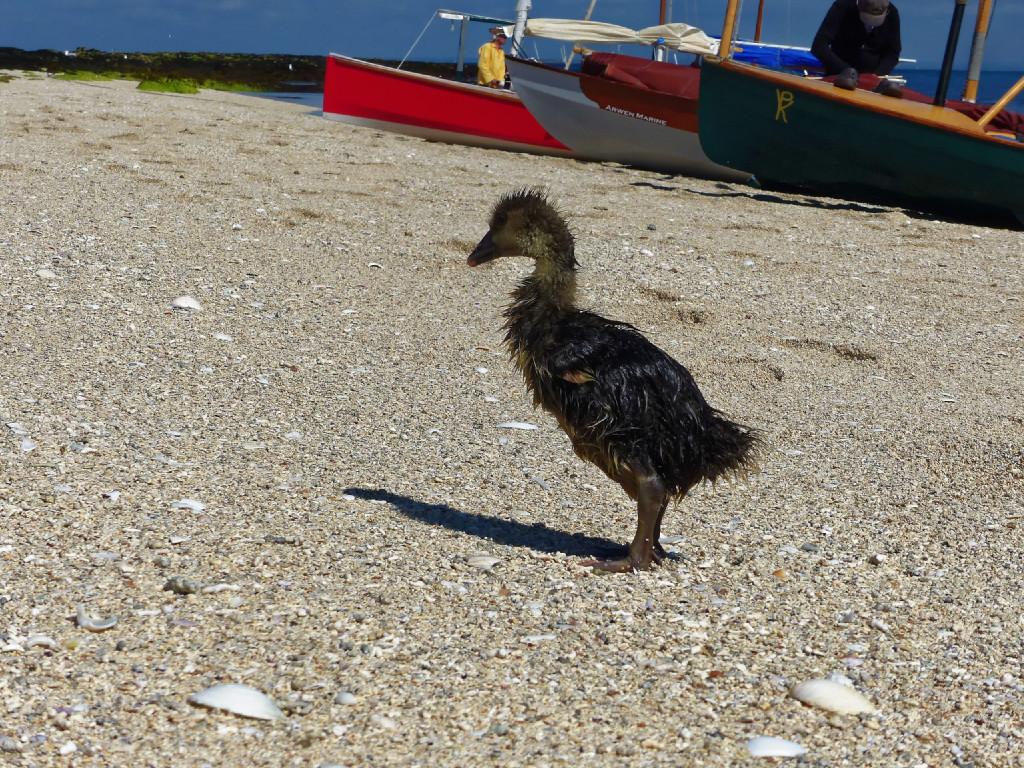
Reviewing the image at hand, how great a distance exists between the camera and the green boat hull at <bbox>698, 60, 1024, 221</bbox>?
12.9 metres

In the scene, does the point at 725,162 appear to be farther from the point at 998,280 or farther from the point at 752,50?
the point at 752,50

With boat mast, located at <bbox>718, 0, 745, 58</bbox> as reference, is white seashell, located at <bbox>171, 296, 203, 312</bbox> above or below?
below

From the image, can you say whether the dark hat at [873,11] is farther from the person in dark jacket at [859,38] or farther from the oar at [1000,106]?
the oar at [1000,106]

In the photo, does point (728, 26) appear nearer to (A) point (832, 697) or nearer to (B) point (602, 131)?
(B) point (602, 131)

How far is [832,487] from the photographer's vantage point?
5141 mm

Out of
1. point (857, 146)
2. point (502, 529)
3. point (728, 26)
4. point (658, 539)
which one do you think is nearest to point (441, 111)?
point (728, 26)

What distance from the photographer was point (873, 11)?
14.5 meters

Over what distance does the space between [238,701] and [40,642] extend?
71 centimetres

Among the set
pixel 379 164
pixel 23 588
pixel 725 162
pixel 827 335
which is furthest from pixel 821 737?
pixel 725 162

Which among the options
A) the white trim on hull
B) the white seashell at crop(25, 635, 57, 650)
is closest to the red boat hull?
the white trim on hull

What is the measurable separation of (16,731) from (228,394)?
10.6 ft

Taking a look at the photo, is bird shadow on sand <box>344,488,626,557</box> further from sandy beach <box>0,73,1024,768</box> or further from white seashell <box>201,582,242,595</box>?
white seashell <box>201,582,242,595</box>

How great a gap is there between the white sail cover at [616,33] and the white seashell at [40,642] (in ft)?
58.0

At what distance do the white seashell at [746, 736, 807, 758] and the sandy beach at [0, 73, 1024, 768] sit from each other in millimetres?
38
